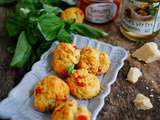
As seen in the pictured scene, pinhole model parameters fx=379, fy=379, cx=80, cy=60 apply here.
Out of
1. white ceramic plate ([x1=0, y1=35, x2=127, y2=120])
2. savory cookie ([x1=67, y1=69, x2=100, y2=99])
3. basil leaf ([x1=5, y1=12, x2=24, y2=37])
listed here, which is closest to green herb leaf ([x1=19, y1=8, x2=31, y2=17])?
basil leaf ([x1=5, y1=12, x2=24, y2=37])

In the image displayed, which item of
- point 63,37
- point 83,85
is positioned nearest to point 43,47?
point 63,37

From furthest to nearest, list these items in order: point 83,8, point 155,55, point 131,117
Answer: point 83,8 → point 155,55 → point 131,117

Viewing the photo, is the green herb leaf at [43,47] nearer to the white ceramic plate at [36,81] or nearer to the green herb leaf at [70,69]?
the white ceramic plate at [36,81]

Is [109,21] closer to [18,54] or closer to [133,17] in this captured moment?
[133,17]

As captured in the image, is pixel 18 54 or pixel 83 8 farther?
pixel 83 8

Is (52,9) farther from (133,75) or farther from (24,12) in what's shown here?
(133,75)

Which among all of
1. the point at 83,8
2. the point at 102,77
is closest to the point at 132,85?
the point at 102,77

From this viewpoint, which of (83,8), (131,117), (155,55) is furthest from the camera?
(83,8)

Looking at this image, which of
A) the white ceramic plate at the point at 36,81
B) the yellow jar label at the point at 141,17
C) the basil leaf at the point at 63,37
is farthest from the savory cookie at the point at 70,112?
the yellow jar label at the point at 141,17
